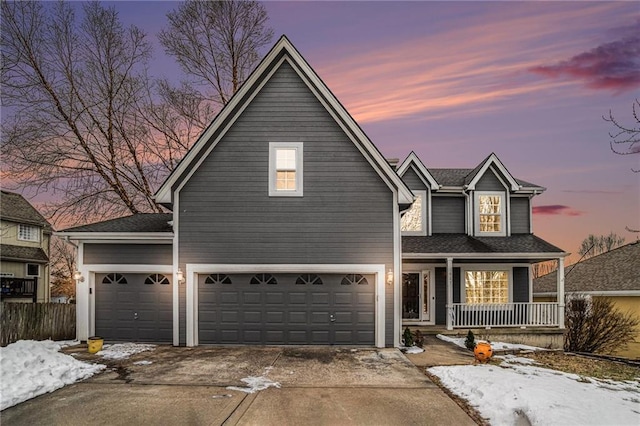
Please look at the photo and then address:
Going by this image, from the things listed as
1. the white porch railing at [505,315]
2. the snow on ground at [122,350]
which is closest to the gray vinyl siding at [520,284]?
the white porch railing at [505,315]

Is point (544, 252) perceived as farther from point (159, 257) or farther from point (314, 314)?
point (159, 257)

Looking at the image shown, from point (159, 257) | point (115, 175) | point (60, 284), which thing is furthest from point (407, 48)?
point (60, 284)

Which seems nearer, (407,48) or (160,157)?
(407,48)

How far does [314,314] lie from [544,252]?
27.5 ft

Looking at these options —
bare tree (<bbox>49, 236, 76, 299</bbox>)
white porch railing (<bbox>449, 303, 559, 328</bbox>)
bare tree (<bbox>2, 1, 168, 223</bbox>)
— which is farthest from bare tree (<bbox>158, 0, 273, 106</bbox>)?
bare tree (<bbox>49, 236, 76, 299</bbox>)

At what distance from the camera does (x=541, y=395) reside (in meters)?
7.02

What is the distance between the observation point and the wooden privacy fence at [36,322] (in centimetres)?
1198

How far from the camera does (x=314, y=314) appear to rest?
39.8ft

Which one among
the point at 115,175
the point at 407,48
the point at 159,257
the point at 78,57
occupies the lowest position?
the point at 159,257

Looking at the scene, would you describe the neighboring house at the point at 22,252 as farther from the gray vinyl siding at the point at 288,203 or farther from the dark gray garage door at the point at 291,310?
the gray vinyl siding at the point at 288,203

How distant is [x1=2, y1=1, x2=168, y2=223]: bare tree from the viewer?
19.0 metres

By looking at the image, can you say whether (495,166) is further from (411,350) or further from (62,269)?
(62,269)

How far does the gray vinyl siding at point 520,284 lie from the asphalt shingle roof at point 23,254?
26.1 metres

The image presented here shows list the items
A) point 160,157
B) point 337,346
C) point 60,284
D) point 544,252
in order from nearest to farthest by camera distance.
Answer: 1. point 337,346
2. point 544,252
3. point 160,157
4. point 60,284
